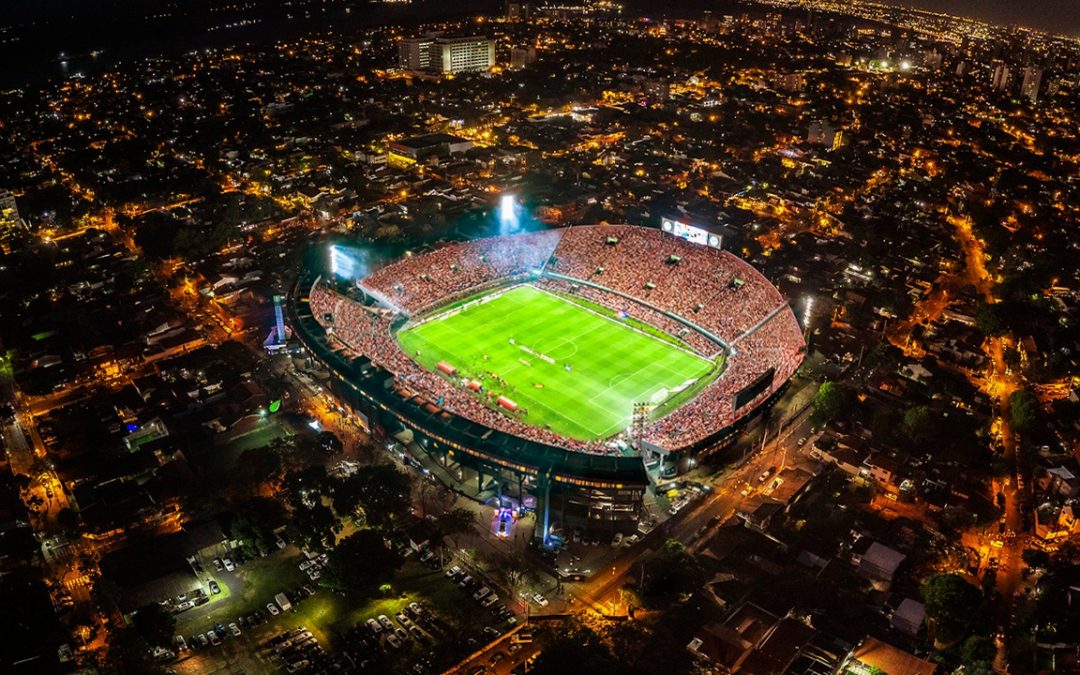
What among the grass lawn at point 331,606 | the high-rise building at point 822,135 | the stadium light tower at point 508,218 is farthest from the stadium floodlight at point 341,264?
the high-rise building at point 822,135

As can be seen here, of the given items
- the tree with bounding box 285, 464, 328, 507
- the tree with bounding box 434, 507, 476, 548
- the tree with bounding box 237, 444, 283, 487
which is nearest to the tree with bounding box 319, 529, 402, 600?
the tree with bounding box 434, 507, 476, 548

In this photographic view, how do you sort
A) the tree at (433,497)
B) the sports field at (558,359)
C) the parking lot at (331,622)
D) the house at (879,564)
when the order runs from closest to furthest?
the parking lot at (331,622), the house at (879,564), the tree at (433,497), the sports field at (558,359)

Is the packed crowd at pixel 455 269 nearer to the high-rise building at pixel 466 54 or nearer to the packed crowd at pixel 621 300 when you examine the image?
the packed crowd at pixel 621 300

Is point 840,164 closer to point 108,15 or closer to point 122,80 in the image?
point 122,80

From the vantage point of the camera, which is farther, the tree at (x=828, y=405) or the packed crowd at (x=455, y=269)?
the packed crowd at (x=455, y=269)

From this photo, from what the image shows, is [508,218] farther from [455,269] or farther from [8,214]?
[8,214]

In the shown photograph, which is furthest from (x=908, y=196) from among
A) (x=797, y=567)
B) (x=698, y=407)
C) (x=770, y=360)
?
(x=797, y=567)

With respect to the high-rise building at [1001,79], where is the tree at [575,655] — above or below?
below
